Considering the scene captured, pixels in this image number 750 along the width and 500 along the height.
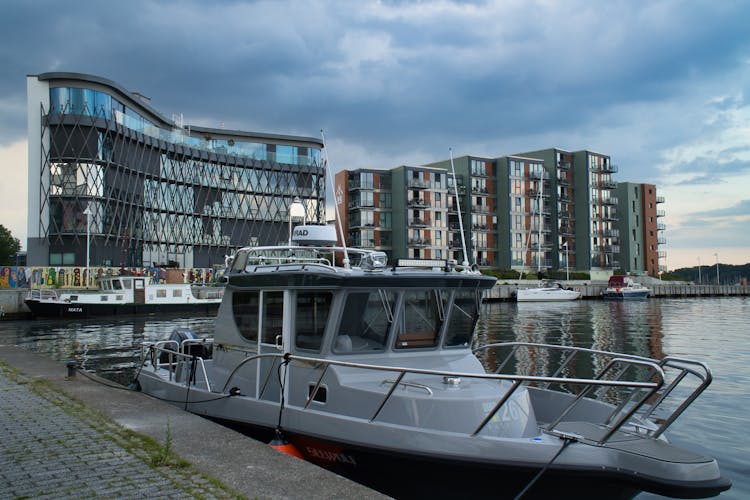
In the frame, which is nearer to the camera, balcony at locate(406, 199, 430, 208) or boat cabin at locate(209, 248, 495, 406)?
boat cabin at locate(209, 248, 495, 406)

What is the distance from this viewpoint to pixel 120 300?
49438mm

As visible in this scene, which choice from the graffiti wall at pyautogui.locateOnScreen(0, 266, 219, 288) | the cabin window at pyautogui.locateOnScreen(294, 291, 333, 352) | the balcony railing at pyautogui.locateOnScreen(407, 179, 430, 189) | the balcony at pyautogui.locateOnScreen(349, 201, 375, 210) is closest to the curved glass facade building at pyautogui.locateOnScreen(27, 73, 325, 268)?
the graffiti wall at pyautogui.locateOnScreen(0, 266, 219, 288)

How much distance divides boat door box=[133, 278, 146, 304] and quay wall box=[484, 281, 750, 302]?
43.6 metres

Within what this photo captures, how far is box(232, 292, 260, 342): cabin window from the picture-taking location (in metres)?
9.83

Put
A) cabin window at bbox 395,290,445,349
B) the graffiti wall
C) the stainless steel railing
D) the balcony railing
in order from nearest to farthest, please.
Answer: the stainless steel railing → cabin window at bbox 395,290,445,349 → the graffiti wall → the balcony railing

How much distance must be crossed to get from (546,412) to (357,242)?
84.9 meters

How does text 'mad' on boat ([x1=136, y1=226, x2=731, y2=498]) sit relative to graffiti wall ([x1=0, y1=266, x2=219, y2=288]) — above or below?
below

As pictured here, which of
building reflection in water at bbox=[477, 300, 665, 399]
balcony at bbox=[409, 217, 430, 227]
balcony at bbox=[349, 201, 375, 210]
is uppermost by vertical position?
balcony at bbox=[349, 201, 375, 210]

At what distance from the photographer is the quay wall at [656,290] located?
82125mm

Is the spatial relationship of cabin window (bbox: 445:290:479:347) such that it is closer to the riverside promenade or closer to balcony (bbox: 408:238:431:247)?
the riverside promenade

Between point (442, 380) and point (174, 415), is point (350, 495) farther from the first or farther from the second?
point (174, 415)

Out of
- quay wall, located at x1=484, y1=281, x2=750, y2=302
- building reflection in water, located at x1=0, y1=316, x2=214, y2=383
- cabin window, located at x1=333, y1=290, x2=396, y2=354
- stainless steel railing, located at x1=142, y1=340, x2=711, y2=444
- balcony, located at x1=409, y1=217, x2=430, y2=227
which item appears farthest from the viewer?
balcony, located at x1=409, y1=217, x2=430, y2=227

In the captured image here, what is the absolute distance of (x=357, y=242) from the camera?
310 ft

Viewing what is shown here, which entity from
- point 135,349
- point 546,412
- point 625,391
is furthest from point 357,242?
point 546,412
